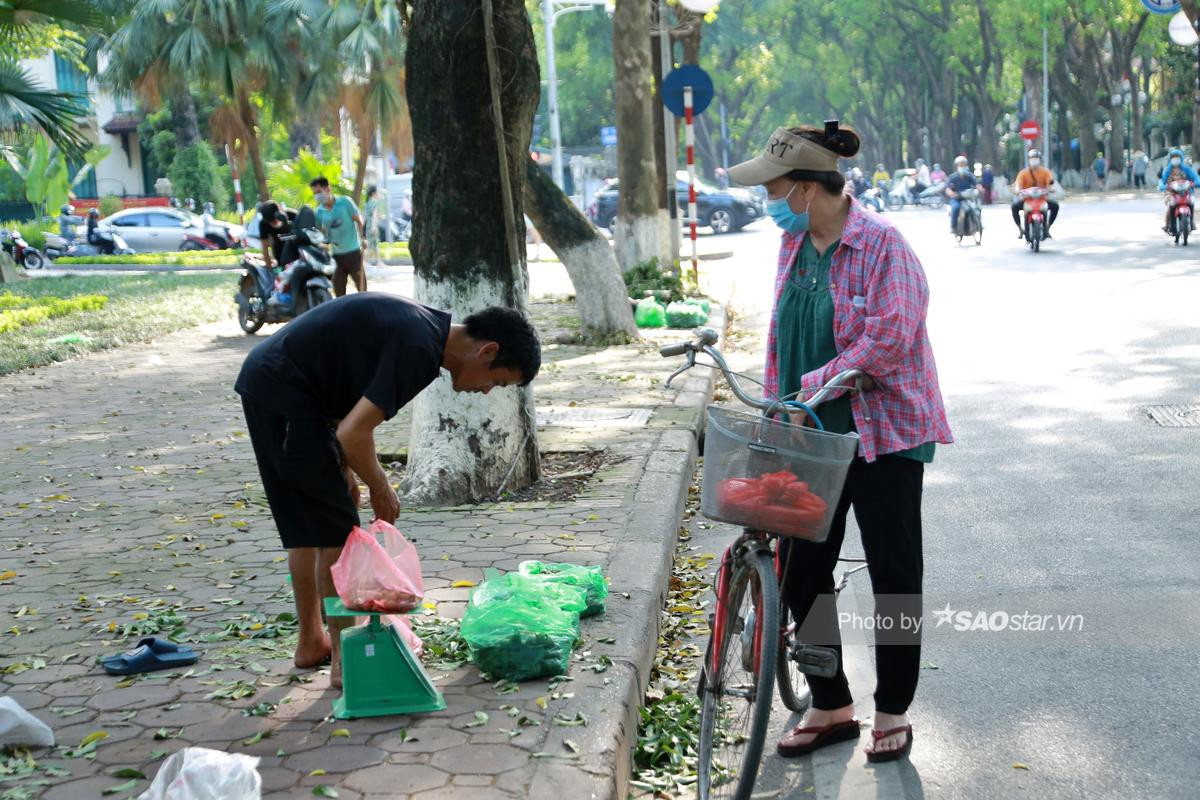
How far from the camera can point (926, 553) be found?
6.26 metres

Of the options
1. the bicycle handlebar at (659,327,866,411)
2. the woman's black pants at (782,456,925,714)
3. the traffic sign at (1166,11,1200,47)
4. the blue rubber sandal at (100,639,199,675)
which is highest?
the traffic sign at (1166,11,1200,47)

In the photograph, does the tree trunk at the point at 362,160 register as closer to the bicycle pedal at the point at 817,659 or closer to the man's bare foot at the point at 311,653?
the man's bare foot at the point at 311,653

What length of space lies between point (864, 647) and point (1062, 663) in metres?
0.72

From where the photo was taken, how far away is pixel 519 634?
438cm

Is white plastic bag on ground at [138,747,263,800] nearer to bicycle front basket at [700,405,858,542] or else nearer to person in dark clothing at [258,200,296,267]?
bicycle front basket at [700,405,858,542]

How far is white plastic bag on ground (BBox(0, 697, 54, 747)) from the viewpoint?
3.83 metres

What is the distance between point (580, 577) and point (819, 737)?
3.88 ft

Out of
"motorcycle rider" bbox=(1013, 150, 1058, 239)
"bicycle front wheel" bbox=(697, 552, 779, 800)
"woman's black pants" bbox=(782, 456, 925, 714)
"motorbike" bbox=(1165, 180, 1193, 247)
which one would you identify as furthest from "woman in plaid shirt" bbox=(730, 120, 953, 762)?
"motorcycle rider" bbox=(1013, 150, 1058, 239)

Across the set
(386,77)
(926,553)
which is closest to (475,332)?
(926,553)

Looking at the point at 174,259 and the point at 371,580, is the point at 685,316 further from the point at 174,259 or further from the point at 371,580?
the point at 174,259

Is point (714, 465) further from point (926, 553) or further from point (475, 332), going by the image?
point (926, 553)

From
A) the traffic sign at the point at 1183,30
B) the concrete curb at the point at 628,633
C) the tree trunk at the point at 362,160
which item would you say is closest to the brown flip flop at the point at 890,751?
the concrete curb at the point at 628,633

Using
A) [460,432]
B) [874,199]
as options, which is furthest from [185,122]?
[460,432]

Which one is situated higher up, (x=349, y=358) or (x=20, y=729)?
(x=349, y=358)
